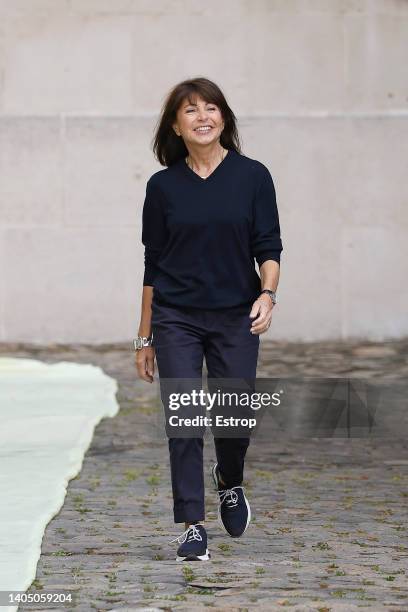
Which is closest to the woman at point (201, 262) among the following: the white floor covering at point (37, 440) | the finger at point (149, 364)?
the finger at point (149, 364)

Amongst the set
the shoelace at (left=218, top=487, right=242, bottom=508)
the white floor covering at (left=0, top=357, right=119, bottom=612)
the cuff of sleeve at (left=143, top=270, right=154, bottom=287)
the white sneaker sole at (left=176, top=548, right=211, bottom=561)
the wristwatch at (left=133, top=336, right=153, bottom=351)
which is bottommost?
the white floor covering at (left=0, top=357, right=119, bottom=612)

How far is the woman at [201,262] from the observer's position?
611cm

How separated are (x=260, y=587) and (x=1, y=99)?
8.66 metres

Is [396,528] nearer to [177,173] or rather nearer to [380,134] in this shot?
[177,173]

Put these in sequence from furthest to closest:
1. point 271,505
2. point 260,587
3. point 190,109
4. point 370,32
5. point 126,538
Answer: point 370,32 < point 271,505 < point 126,538 < point 190,109 < point 260,587

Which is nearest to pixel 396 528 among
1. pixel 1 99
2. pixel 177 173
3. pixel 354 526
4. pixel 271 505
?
pixel 354 526

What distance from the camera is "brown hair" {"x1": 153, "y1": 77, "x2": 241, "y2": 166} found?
20.4 ft

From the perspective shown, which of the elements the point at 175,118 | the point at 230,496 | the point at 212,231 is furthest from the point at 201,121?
the point at 230,496

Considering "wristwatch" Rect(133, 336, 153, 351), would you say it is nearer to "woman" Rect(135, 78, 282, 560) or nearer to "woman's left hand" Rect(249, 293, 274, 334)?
"woman" Rect(135, 78, 282, 560)

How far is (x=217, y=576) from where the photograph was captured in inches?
230

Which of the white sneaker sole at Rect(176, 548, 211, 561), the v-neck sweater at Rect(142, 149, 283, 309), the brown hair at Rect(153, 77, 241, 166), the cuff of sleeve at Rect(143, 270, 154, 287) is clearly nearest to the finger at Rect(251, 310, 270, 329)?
the v-neck sweater at Rect(142, 149, 283, 309)

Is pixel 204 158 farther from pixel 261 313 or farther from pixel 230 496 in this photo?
pixel 230 496

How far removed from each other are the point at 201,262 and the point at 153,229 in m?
0.29

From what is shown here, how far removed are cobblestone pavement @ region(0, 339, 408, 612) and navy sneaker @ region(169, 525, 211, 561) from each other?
6 centimetres
